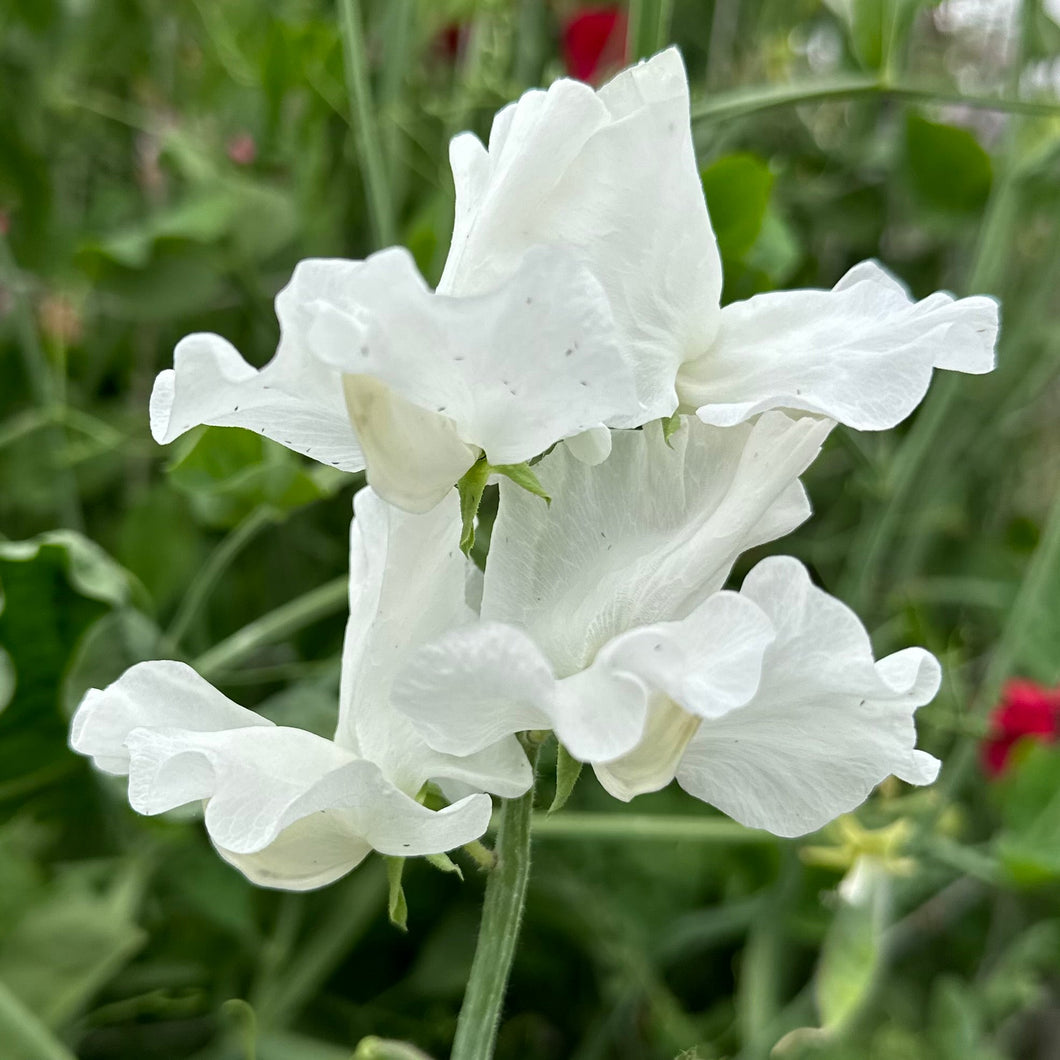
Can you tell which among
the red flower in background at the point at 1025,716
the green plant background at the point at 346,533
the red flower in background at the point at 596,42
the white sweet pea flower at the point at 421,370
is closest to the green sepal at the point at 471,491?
the white sweet pea flower at the point at 421,370

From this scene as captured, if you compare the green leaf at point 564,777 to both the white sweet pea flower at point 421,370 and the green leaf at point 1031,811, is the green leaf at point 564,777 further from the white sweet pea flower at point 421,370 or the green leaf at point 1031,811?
the green leaf at point 1031,811

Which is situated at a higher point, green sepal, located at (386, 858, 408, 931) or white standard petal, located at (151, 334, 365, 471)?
white standard petal, located at (151, 334, 365, 471)

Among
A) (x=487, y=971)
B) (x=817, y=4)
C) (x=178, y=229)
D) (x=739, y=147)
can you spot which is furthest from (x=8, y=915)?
(x=817, y=4)

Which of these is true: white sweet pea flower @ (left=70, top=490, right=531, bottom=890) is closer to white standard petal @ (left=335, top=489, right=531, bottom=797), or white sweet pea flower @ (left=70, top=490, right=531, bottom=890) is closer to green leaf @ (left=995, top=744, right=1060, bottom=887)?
white standard petal @ (left=335, top=489, right=531, bottom=797)

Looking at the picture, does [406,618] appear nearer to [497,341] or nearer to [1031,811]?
[497,341]

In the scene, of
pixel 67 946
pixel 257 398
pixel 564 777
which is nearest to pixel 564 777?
pixel 564 777

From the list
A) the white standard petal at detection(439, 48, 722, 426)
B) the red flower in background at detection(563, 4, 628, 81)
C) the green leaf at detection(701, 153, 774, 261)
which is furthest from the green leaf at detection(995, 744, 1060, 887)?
the red flower in background at detection(563, 4, 628, 81)

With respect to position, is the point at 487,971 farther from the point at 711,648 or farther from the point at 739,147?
the point at 739,147
